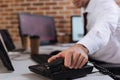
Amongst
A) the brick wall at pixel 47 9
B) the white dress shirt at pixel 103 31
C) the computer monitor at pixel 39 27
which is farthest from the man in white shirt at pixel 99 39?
the brick wall at pixel 47 9

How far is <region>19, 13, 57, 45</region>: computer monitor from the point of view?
114 inches

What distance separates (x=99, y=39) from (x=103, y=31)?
0.16ft

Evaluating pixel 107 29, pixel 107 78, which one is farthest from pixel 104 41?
pixel 107 78

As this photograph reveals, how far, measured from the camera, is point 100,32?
50.4 inches

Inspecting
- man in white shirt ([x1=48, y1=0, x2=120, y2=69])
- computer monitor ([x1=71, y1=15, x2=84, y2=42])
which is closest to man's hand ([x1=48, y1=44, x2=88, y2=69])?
man in white shirt ([x1=48, y1=0, x2=120, y2=69])

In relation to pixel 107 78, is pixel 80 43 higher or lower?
higher

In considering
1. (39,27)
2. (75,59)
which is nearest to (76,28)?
(39,27)

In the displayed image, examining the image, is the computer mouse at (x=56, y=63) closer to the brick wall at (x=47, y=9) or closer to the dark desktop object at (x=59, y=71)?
the dark desktop object at (x=59, y=71)

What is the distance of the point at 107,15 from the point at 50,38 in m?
2.05

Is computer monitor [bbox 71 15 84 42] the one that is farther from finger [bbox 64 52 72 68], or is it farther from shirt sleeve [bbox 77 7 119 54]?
finger [bbox 64 52 72 68]

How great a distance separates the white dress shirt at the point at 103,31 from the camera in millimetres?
1270

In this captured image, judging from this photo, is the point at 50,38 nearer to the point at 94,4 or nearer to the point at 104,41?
the point at 94,4

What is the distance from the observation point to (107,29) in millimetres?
1314

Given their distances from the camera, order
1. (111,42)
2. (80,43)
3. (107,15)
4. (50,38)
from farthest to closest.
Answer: (50,38)
(111,42)
(107,15)
(80,43)
